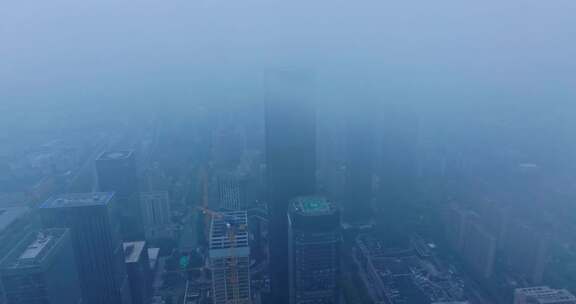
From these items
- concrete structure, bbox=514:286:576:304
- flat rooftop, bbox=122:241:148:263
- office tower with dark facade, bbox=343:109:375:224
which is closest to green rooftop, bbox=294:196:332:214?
flat rooftop, bbox=122:241:148:263

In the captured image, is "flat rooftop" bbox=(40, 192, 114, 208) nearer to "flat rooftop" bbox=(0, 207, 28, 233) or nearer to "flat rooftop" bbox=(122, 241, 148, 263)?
"flat rooftop" bbox=(122, 241, 148, 263)

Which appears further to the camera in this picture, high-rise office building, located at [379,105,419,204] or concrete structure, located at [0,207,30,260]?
high-rise office building, located at [379,105,419,204]

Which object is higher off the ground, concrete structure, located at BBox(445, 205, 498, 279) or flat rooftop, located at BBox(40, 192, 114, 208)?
flat rooftop, located at BBox(40, 192, 114, 208)

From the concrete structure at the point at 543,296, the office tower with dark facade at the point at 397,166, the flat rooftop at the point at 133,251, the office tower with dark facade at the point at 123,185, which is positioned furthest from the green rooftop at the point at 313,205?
the office tower with dark facade at the point at 123,185

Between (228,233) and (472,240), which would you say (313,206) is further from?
(472,240)

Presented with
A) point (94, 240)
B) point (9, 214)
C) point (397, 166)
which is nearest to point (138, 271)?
point (94, 240)

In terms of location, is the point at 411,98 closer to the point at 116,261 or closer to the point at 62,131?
the point at 116,261
